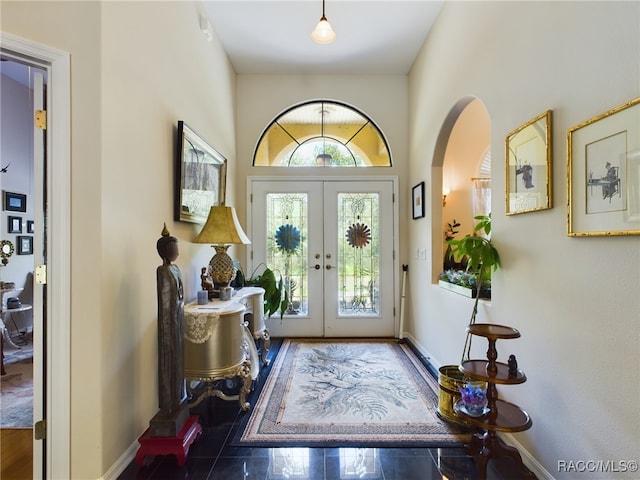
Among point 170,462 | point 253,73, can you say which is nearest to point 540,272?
point 170,462

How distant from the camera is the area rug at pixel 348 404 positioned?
198 centimetres

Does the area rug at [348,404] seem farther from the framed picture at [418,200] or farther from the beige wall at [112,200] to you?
the framed picture at [418,200]

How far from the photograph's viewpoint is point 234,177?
13.1 feet

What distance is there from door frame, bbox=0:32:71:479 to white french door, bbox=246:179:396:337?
256 centimetres

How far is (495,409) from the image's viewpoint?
5.18 ft

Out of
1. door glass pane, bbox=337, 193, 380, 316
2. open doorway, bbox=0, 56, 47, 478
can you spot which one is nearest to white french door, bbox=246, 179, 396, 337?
door glass pane, bbox=337, 193, 380, 316

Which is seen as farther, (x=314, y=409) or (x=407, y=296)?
(x=407, y=296)

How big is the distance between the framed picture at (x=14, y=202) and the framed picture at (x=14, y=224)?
0.10 metres

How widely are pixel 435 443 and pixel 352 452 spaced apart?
523 mm

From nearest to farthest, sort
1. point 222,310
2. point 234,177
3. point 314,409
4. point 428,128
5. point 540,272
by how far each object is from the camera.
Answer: point 540,272 < point 222,310 < point 314,409 < point 428,128 < point 234,177

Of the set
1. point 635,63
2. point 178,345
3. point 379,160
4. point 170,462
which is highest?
point 379,160

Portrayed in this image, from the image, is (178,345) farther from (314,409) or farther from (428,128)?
(428,128)

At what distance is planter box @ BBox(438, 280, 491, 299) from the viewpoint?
2201mm

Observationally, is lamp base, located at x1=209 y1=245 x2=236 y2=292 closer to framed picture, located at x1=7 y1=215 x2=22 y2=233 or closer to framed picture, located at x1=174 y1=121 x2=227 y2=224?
framed picture, located at x1=174 y1=121 x2=227 y2=224
